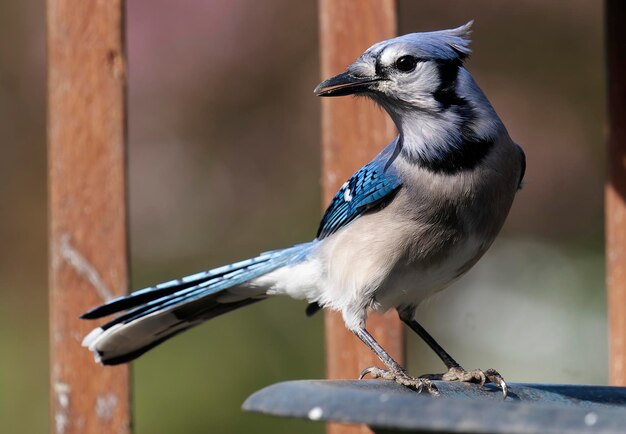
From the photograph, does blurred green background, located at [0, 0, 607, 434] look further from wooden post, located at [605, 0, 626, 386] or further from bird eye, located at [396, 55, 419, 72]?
bird eye, located at [396, 55, 419, 72]

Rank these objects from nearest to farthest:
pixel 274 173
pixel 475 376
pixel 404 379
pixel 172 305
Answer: pixel 404 379
pixel 475 376
pixel 172 305
pixel 274 173

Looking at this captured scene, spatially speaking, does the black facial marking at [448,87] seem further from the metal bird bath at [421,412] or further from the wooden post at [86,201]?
the metal bird bath at [421,412]

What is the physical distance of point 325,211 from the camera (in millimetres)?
2861

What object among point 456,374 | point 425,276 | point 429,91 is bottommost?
point 456,374

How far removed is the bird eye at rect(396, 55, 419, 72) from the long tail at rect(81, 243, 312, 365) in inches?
25.5

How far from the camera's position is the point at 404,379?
2.44m

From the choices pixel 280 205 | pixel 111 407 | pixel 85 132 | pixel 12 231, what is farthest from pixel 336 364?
pixel 12 231

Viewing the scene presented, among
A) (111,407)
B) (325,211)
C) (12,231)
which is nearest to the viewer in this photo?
→ (111,407)

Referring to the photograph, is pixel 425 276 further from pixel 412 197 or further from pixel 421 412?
pixel 421 412

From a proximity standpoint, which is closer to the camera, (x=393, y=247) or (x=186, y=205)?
(x=393, y=247)

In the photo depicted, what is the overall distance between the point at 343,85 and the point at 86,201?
67 centimetres

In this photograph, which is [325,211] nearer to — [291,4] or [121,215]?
[121,215]

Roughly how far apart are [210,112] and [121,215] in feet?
7.89

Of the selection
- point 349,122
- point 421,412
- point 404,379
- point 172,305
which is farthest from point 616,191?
point 421,412
